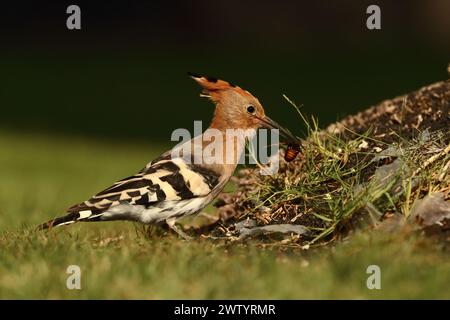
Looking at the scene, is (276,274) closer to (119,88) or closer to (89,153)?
(89,153)

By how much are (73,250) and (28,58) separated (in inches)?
675

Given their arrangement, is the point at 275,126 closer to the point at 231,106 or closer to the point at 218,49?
the point at 231,106

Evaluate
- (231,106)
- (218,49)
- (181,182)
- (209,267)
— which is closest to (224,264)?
(209,267)

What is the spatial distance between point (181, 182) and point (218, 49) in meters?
17.6

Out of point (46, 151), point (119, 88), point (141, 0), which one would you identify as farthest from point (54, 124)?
point (141, 0)

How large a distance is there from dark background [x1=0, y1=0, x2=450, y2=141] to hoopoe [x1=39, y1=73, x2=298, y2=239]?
1169cm

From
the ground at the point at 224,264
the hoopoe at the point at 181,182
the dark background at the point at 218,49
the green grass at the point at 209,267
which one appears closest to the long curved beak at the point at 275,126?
the hoopoe at the point at 181,182

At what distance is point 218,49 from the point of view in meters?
22.9

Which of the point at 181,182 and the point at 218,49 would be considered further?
the point at 218,49

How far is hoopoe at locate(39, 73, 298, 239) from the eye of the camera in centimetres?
538

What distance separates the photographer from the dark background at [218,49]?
61.6ft

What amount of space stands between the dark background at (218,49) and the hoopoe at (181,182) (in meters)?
11.7

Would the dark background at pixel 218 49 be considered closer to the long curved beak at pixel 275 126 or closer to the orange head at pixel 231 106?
the long curved beak at pixel 275 126

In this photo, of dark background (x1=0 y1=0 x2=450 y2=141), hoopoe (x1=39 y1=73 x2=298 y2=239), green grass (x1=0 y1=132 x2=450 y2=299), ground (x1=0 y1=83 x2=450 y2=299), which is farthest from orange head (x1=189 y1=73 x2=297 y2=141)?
dark background (x1=0 y1=0 x2=450 y2=141)
